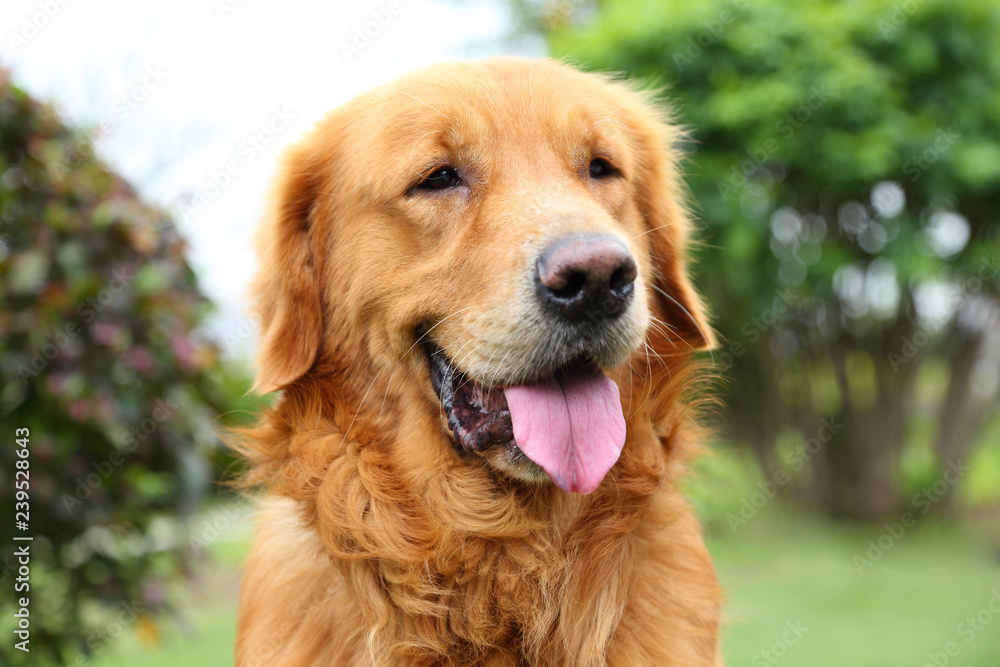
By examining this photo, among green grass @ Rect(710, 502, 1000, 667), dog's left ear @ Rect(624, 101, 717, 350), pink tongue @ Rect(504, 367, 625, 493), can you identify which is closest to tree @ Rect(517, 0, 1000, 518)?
green grass @ Rect(710, 502, 1000, 667)

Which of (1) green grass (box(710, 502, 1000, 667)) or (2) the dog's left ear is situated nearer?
(2) the dog's left ear

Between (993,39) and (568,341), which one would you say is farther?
(993,39)

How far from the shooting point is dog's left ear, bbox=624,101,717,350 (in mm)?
3100

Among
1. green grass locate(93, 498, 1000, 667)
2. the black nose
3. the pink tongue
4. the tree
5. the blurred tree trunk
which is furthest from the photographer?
the blurred tree trunk

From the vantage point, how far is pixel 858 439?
9203 mm

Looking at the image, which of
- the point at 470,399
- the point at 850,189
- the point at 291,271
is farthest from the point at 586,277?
the point at 850,189

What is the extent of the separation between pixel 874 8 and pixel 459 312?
6790mm

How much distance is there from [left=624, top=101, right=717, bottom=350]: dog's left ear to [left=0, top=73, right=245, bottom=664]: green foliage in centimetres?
220

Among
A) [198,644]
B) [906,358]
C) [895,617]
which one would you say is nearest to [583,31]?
[906,358]

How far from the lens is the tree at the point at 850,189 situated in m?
7.36

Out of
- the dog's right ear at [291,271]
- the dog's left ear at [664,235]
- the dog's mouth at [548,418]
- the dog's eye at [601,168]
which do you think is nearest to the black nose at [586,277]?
the dog's mouth at [548,418]

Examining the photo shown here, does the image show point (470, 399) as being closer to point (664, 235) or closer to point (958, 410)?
point (664, 235)

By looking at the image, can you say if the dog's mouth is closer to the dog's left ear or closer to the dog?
the dog

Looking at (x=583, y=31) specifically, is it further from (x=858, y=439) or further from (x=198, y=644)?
(x=198, y=644)
